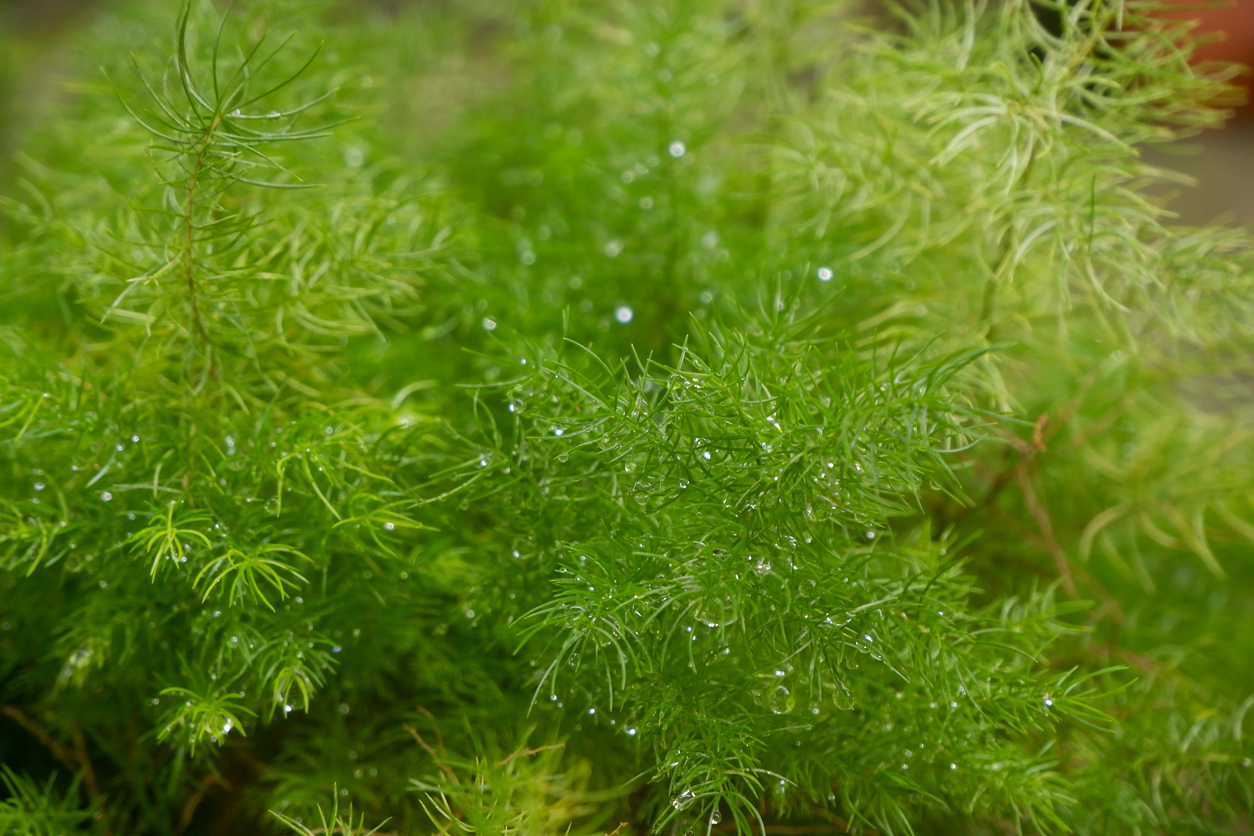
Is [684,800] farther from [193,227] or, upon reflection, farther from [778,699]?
[193,227]

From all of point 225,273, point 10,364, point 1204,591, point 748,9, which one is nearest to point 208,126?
point 225,273

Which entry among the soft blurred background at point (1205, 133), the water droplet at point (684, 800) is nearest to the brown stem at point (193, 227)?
the water droplet at point (684, 800)

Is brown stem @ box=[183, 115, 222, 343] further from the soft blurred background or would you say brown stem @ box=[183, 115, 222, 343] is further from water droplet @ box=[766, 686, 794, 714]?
the soft blurred background

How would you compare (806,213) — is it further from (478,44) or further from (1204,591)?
(478,44)

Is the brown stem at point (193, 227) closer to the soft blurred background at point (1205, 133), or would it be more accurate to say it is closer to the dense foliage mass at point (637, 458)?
the dense foliage mass at point (637, 458)

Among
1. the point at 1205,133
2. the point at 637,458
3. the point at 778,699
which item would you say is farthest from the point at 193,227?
the point at 1205,133
